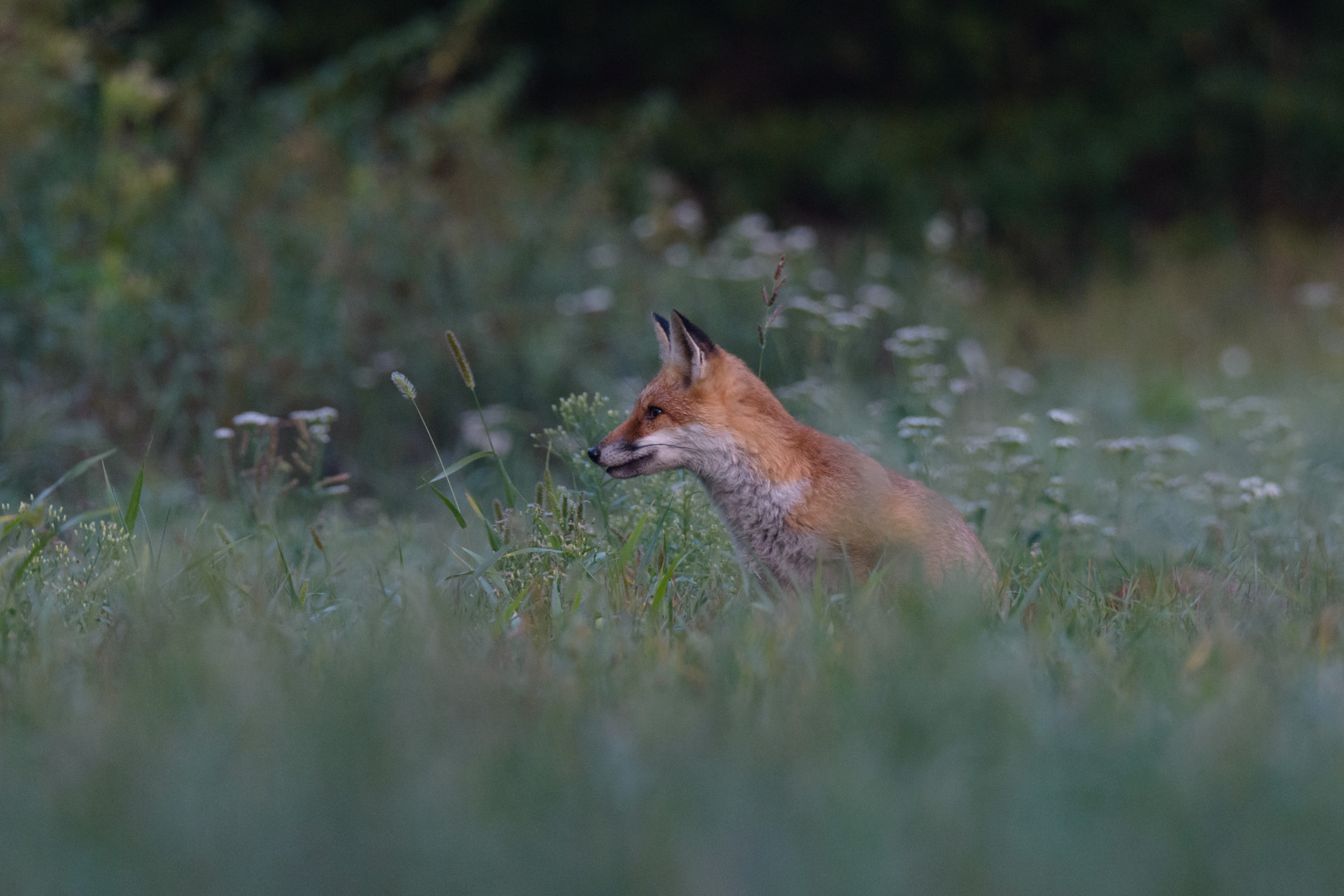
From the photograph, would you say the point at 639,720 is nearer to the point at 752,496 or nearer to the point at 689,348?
the point at 752,496

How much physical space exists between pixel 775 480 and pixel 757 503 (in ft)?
0.24

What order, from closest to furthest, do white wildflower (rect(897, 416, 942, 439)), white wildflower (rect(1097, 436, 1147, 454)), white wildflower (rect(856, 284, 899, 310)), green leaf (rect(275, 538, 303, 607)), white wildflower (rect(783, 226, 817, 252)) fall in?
green leaf (rect(275, 538, 303, 607)) < white wildflower (rect(897, 416, 942, 439)) < white wildflower (rect(1097, 436, 1147, 454)) < white wildflower (rect(856, 284, 899, 310)) < white wildflower (rect(783, 226, 817, 252))

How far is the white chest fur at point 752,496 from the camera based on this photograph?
3299 millimetres

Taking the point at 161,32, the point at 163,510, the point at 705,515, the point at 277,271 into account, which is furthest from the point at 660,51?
the point at 705,515

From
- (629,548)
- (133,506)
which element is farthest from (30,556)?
(629,548)

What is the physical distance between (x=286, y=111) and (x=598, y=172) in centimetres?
233

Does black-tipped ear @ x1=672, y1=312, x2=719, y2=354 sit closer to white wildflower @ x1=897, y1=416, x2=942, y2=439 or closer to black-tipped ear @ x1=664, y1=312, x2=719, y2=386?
black-tipped ear @ x1=664, y1=312, x2=719, y2=386

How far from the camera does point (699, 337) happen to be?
3.44m

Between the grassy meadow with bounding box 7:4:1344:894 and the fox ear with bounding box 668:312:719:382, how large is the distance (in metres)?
0.20

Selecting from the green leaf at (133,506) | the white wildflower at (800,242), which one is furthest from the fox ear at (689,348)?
the white wildflower at (800,242)

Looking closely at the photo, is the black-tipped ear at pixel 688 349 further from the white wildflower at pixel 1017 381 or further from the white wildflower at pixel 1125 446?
the white wildflower at pixel 1017 381

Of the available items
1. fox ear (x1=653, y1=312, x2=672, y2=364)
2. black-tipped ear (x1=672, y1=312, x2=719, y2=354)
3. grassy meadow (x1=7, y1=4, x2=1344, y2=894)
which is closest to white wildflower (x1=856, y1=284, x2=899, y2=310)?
grassy meadow (x1=7, y1=4, x2=1344, y2=894)

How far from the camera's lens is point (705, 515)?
3.66m

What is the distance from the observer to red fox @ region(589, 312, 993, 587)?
10.7ft
